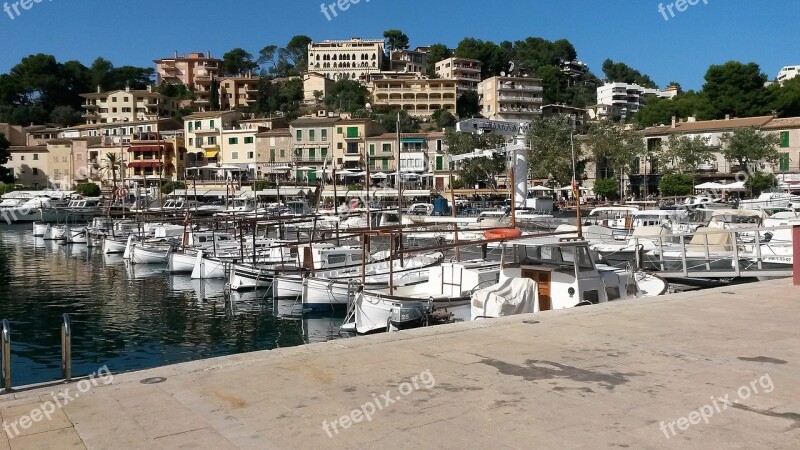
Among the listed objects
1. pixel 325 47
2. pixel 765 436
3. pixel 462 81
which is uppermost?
pixel 325 47

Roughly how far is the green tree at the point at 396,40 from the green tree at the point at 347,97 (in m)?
55.7

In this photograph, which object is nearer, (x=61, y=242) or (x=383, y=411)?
(x=383, y=411)

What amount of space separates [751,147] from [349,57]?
113 meters

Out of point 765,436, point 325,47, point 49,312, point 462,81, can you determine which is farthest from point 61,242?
point 325,47

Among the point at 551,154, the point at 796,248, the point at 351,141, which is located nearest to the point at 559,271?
the point at 796,248

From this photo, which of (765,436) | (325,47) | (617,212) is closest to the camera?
(765,436)

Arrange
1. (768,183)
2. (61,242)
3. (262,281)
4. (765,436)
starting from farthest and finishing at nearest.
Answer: (768,183) < (61,242) < (262,281) < (765,436)

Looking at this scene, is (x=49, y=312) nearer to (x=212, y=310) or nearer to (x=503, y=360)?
(x=212, y=310)

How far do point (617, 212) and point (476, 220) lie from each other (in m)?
15.6

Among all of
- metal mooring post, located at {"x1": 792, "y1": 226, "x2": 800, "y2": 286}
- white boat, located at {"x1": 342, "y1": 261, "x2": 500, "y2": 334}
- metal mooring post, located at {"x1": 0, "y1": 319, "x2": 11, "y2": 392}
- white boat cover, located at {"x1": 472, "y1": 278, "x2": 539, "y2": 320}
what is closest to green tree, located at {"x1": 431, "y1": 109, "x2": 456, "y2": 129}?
white boat, located at {"x1": 342, "y1": 261, "x2": 500, "y2": 334}

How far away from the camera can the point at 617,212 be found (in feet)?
161

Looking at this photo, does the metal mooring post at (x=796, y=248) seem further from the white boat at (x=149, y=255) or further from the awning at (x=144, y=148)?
the awning at (x=144, y=148)

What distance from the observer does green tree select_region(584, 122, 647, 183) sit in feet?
227

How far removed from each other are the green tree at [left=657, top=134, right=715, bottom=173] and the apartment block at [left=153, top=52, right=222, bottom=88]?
355 ft
